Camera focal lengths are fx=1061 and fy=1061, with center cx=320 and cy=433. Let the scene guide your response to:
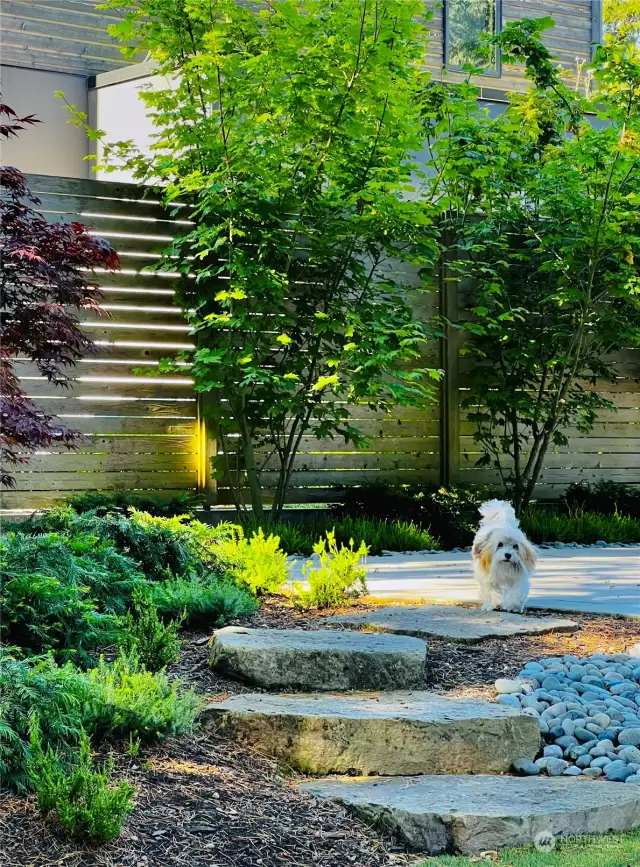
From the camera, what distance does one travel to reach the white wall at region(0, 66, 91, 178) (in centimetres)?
1190

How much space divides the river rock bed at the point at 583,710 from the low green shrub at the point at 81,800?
1.32 meters

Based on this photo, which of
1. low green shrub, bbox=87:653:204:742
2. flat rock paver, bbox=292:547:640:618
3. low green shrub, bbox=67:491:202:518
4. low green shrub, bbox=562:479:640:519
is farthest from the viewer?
low green shrub, bbox=562:479:640:519

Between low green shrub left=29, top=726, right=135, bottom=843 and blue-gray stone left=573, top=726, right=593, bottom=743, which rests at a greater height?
low green shrub left=29, top=726, right=135, bottom=843

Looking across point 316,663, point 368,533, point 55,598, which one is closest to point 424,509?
point 368,533

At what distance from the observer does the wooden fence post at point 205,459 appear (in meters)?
8.41

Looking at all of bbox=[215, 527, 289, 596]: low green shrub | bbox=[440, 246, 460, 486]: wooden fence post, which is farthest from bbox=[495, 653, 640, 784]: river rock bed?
bbox=[440, 246, 460, 486]: wooden fence post

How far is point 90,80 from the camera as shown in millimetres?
12242

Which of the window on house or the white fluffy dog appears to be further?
the window on house

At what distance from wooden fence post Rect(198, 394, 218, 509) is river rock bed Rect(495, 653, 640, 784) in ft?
15.3

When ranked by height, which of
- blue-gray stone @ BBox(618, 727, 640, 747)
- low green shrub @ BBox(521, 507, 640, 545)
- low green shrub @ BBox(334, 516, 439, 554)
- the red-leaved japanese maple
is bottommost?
low green shrub @ BBox(521, 507, 640, 545)

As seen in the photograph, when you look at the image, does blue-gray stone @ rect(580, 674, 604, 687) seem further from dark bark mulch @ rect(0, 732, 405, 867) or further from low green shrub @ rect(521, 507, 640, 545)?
low green shrub @ rect(521, 507, 640, 545)

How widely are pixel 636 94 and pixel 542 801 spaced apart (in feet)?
24.9

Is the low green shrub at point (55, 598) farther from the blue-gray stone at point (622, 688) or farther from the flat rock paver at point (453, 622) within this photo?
the blue-gray stone at point (622, 688)

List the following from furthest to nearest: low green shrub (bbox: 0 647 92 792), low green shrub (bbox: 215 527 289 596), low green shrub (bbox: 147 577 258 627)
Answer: low green shrub (bbox: 215 527 289 596) < low green shrub (bbox: 147 577 258 627) < low green shrub (bbox: 0 647 92 792)
